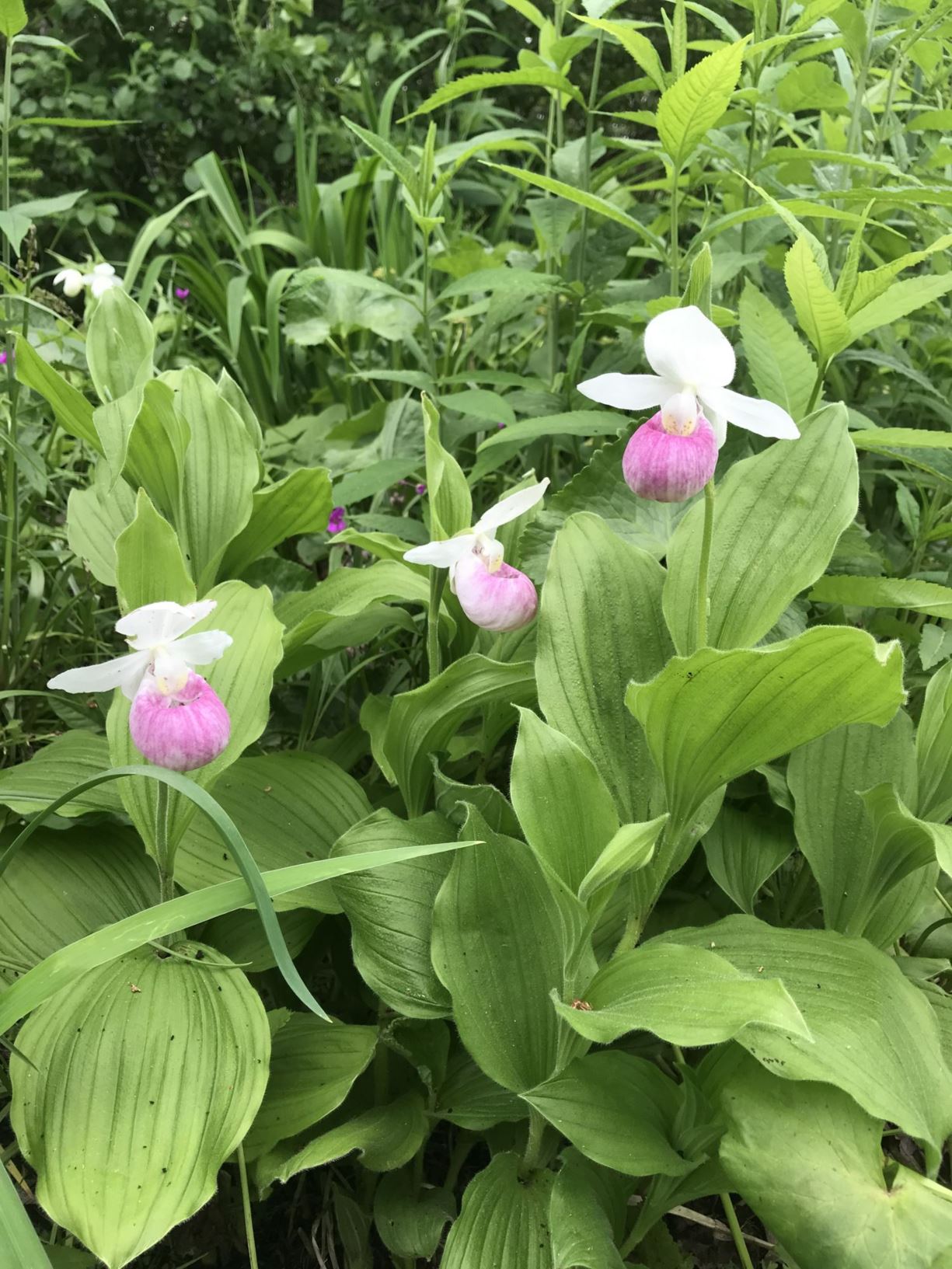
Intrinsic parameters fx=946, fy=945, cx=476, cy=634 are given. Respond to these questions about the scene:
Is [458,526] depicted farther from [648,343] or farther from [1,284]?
[1,284]

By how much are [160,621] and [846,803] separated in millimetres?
620

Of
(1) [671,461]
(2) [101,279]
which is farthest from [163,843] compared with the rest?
(2) [101,279]

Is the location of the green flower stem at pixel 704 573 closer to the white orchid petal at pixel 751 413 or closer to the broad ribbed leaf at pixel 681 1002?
the white orchid petal at pixel 751 413

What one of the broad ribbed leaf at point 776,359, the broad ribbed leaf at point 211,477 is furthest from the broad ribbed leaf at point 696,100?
the broad ribbed leaf at point 211,477

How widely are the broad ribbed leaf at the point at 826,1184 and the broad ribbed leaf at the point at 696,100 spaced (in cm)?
86

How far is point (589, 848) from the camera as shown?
2.35ft

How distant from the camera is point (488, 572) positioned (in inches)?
32.6

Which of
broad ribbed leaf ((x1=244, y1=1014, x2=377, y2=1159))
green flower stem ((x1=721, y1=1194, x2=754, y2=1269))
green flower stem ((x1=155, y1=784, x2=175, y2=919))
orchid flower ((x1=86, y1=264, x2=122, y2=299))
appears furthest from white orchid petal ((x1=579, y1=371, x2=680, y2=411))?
orchid flower ((x1=86, y1=264, x2=122, y2=299))

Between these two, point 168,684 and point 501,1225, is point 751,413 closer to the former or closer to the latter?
point 168,684

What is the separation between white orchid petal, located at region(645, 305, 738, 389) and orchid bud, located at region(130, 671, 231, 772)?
16.6 inches

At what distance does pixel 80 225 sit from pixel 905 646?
12.4ft

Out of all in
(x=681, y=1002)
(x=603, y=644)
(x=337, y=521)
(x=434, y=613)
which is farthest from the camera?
(x=337, y=521)

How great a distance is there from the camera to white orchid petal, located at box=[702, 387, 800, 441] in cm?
72

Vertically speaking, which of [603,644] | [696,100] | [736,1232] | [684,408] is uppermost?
[696,100]
